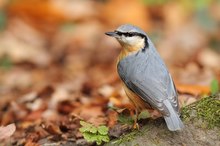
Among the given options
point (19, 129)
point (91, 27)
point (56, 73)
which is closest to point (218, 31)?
point (91, 27)

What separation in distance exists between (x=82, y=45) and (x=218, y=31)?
2654 millimetres

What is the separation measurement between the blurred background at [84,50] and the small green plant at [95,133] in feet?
4.00

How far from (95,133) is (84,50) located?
629 centimetres

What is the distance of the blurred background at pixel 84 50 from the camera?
615 cm

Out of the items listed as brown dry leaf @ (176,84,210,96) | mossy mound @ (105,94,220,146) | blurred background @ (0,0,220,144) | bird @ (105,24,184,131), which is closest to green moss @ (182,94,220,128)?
mossy mound @ (105,94,220,146)

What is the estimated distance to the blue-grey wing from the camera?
13.8 ft

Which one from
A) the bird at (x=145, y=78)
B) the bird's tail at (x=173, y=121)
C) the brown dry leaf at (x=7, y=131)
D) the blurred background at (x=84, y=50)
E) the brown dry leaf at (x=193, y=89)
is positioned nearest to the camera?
the bird's tail at (x=173, y=121)

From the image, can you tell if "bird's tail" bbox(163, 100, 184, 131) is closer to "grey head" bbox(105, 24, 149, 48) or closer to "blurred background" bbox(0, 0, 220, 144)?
"grey head" bbox(105, 24, 149, 48)

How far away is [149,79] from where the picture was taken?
4.31m

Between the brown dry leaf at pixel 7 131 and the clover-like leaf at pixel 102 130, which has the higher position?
the clover-like leaf at pixel 102 130

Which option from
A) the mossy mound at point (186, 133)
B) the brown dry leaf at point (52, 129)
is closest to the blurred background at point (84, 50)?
the brown dry leaf at point (52, 129)

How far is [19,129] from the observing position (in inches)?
214

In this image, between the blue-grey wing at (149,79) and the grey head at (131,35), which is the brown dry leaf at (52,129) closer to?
the blue-grey wing at (149,79)

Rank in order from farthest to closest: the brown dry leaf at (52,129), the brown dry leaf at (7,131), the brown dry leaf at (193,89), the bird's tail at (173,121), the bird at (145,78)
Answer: the brown dry leaf at (193,89) < the brown dry leaf at (52,129) < the brown dry leaf at (7,131) < the bird at (145,78) < the bird's tail at (173,121)
